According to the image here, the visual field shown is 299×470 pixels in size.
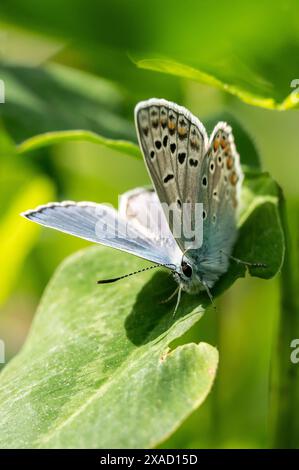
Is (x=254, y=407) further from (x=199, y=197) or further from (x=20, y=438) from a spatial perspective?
(x=20, y=438)

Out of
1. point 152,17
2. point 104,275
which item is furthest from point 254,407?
point 152,17

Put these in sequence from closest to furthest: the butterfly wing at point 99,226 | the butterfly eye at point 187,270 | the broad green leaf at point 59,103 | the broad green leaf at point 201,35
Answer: the broad green leaf at point 201,35
the butterfly wing at point 99,226
the butterfly eye at point 187,270
the broad green leaf at point 59,103

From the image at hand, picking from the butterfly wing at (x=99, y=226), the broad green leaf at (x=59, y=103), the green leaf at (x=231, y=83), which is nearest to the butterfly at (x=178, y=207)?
the butterfly wing at (x=99, y=226)

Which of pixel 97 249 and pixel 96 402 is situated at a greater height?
pixel 97 249

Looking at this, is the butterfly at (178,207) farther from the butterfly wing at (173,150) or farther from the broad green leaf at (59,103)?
the broad green leaf at (59,103)

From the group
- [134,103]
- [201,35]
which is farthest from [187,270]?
[134,103]
